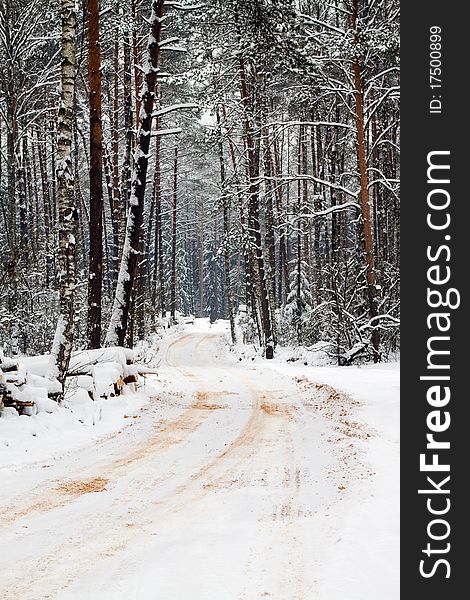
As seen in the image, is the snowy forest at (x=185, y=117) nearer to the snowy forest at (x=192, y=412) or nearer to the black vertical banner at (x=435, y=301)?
the snowy forest at (x=192, y=412)

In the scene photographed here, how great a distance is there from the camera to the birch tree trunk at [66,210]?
31.4ft

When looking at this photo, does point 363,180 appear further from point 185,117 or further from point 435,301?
point 435,301

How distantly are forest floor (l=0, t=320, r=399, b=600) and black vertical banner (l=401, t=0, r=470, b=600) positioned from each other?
1.30 ft

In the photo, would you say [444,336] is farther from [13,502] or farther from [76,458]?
[76,458]

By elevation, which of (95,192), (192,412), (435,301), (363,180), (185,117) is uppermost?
(185,117)

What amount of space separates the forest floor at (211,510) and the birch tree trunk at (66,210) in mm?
1349

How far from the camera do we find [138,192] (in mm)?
13516

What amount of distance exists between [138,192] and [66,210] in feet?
12.9

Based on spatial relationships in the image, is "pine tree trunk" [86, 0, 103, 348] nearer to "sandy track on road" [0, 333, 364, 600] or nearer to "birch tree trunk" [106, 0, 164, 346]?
"birch tree trunk" [106, 0, 164, 346]

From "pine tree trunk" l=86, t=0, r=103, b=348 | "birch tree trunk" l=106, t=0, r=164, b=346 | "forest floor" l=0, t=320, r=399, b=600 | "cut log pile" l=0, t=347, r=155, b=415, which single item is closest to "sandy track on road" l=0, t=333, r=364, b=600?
"forest floor" l=0, t=320, r=399, b=600

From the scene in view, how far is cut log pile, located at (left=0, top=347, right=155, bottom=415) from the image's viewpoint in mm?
8508

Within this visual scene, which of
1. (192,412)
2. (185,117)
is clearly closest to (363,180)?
(185,117)

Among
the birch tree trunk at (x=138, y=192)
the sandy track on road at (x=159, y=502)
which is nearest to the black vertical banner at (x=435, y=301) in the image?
the sandy track on road at (x=159, y=502)

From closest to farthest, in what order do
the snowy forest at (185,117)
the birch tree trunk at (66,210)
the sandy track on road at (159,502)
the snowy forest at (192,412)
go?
the sandy track on road at (159,502), the snowy forest at (192,412), the birch tree trunk at (66,210), the snowy forest at (185,117)
